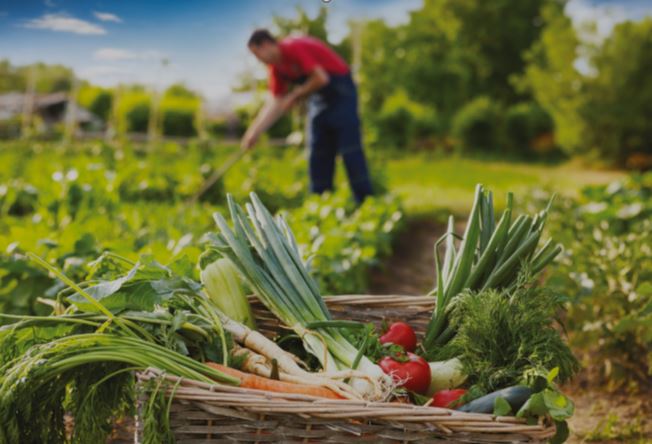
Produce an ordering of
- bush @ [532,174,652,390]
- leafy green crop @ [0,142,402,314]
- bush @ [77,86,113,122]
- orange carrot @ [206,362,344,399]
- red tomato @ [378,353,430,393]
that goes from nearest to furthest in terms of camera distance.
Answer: orange carrot @ [206,362,344,399]
red tomato @ [378,353,430,393]
leafy green crop @ [0,142,402,314]
bush @ [532,174,652,390]
bush @ [77,86,113,122]

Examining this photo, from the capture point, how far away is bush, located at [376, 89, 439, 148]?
749 inches

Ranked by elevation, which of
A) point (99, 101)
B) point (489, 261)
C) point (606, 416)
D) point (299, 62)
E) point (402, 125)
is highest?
point (99, 101)

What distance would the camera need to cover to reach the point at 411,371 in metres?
2.07

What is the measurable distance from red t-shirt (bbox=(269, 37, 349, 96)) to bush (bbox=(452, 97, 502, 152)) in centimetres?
1256

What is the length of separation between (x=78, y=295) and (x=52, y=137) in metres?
17.3

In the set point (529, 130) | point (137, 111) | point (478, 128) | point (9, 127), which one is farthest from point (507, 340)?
point (137, 111)

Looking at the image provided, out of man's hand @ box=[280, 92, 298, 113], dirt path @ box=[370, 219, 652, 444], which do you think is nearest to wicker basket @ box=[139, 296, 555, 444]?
dirt path @ box=[370, 219, 652, 444]

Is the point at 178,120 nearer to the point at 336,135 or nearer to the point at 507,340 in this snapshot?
the point at 336,135

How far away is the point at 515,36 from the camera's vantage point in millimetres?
24359

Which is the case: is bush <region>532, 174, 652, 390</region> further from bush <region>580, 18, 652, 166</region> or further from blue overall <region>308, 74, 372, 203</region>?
bush <region>580, 18, 652, 166</region>

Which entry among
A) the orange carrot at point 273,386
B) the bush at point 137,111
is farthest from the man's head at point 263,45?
the bush at point 137,111

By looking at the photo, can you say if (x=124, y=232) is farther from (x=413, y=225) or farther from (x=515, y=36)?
(x=515, y=36)

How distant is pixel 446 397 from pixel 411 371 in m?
0.13

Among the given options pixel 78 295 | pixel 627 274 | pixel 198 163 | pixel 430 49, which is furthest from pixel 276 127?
pixel 78 295
